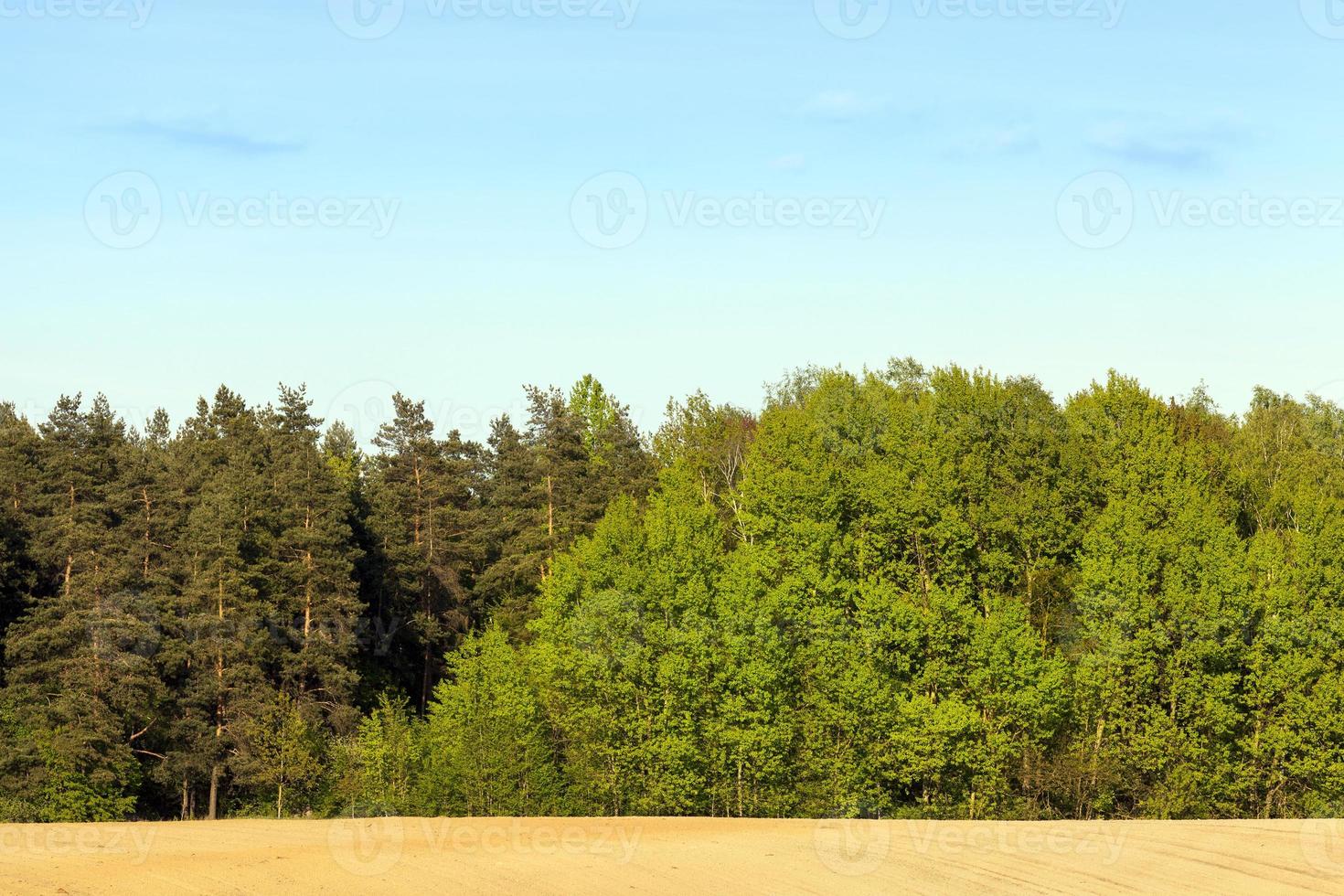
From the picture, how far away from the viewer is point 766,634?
6134 centimetres

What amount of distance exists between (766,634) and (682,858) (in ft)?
73.9

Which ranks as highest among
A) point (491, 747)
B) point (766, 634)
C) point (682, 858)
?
point (766, 634)

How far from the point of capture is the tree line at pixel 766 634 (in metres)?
60.0

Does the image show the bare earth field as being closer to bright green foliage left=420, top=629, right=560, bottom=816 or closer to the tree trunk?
bright green foliage left=420, top=629, right=560, bottom=816

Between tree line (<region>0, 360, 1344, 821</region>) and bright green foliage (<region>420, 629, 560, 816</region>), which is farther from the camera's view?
bright green foliage (<region>420, 629, 560, 816</region>)

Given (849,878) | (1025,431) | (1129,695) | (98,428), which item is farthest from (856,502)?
(98,428)

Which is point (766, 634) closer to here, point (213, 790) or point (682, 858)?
point (682, 858)

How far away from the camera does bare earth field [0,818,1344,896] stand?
35062mm

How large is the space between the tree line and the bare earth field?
12.6m

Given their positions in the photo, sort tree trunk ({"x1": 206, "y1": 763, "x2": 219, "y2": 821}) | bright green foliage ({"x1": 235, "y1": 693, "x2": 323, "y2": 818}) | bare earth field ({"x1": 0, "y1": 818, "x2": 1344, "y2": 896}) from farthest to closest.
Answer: tree trunk ({"x1": 206, "y1": 763, "x2": 219, "y2": 821}) < bright green foliage ({"x1": 235, "y1": 693, "x2": 323, "y2": 818}) < bare earth field ({"x1": 0, "y1": 818, "x2": 1344, "y2": 896})

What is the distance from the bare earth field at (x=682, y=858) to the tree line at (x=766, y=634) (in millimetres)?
12581

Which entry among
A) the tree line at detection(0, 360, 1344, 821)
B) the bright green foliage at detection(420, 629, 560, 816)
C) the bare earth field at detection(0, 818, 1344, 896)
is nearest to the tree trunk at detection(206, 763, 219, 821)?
the tree line at detection(0, 360, 1344, 821)

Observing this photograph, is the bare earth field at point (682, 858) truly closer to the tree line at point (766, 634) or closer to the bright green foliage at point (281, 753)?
the tree line at point (766, 634)

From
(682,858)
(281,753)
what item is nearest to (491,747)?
(281,753)
